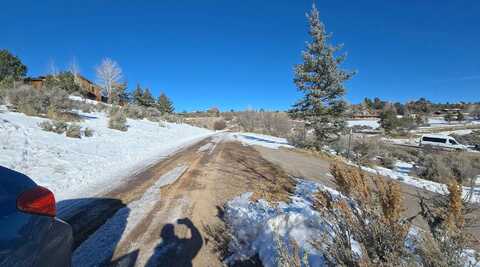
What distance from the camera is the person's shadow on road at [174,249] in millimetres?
2832

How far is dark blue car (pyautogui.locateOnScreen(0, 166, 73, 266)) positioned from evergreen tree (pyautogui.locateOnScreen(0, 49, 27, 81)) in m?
46.1

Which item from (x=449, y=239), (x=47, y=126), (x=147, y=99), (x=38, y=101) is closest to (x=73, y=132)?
(x=47, y=126)

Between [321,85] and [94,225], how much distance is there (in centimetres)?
1797

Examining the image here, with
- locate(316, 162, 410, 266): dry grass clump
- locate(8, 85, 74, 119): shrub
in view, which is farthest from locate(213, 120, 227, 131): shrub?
locate(316, 162, 410, 266): dry grass clump

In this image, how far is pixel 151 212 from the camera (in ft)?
13.9

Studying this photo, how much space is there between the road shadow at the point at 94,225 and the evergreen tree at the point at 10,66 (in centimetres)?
4351

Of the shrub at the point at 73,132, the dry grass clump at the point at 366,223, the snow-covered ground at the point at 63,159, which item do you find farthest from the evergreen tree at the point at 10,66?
the dry grass clump at the point at 366,223

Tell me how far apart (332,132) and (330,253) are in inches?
681

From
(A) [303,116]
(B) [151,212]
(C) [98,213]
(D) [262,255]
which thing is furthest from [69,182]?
(A) [303,116]

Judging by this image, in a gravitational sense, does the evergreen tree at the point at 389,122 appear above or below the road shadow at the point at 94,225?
above

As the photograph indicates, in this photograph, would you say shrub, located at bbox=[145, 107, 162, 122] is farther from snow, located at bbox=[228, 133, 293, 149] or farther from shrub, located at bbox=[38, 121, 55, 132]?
shrub, located at bbox=[38, 121, 55, 132]

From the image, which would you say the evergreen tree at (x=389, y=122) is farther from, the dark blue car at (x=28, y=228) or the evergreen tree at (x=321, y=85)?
the dark blue car at (x=28, y=228)

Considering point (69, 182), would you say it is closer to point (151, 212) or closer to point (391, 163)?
point (151, 212)

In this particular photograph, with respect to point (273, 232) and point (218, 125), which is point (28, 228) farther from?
point (218, 125)
